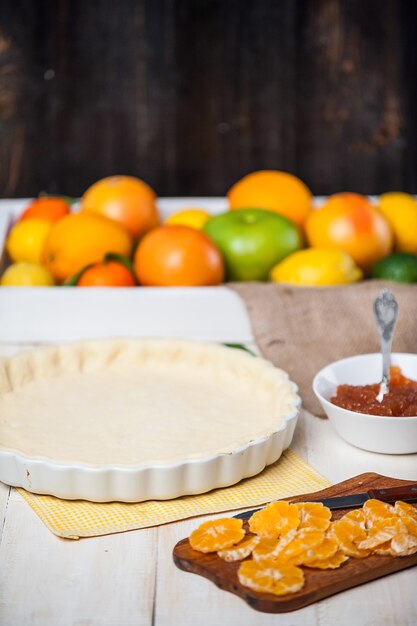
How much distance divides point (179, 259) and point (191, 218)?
0.92 feet

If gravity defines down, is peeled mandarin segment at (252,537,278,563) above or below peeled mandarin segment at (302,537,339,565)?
below

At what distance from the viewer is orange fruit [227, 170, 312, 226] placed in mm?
1840

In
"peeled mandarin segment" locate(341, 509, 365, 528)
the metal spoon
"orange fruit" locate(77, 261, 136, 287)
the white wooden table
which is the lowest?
"orange fruit" locate(77, 261, 136, 287)

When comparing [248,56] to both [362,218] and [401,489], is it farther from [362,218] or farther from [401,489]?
[401,489]

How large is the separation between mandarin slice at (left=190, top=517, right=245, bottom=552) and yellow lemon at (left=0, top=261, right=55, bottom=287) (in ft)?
2.83

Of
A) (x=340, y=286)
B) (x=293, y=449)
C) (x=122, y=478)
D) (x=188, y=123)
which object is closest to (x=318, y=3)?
(x=188, y=123)

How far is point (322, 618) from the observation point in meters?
0.79

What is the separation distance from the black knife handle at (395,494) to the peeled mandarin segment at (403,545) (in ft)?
0.31

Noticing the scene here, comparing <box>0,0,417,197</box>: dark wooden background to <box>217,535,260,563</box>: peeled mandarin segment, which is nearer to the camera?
<box>217,535,260,563</box>: peeled mandarin segment

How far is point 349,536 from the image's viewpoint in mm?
855

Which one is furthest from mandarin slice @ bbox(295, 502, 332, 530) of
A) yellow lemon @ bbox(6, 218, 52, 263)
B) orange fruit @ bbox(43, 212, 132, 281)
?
yellow lemon @ bbox(6, 218, 52, 263)

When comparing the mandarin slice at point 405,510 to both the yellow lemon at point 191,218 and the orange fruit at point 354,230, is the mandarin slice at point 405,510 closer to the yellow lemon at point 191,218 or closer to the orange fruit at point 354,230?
the orange fruit at point 354,230

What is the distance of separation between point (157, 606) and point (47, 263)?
1.00 meters

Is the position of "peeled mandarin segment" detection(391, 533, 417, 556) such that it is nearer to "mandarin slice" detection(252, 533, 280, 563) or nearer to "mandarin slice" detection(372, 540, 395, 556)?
"mandarin slice" detection(372, 540, 395, 556)
